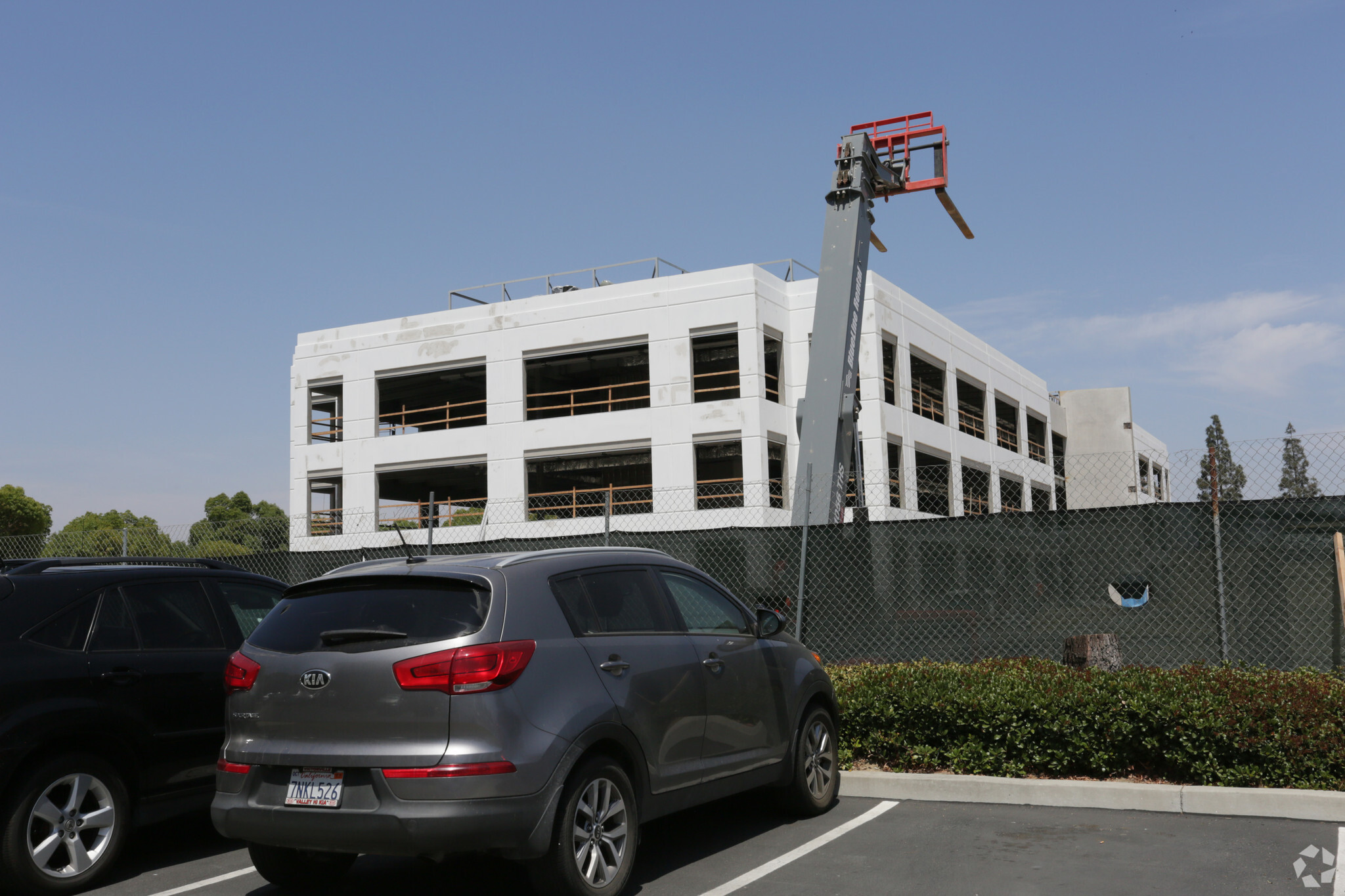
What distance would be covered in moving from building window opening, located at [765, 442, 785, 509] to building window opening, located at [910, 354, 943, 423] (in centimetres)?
610

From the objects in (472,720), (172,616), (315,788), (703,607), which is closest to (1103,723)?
(703,607)

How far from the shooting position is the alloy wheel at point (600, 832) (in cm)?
520

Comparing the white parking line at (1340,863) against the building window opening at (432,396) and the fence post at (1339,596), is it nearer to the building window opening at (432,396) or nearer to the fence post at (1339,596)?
the fence post at (1339,596)

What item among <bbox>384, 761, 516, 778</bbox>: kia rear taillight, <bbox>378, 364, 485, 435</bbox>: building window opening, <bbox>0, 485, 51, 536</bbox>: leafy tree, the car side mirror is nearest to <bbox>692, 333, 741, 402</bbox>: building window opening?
<bbox>378, 364, 485, 435</bbox>: building window opening

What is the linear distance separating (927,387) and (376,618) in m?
38.0

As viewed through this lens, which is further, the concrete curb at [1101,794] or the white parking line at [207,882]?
the concrete curb at [1101,794]

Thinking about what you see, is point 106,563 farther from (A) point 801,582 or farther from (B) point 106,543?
(B) point 106,543

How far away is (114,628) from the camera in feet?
20.8

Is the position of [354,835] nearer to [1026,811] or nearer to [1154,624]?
[1026,811]

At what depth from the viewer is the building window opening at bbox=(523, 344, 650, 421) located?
3497cm

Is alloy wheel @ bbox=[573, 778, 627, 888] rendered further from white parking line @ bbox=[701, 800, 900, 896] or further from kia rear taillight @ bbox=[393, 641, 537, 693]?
kia rear taillight @ bbox=[393, 641, 537, 693]

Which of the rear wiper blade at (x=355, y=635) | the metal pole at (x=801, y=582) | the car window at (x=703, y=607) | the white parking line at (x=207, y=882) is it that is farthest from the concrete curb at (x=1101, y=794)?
the rear wiper blade at (x=355, y=635)

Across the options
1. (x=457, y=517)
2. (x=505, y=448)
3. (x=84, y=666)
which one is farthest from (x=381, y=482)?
(x=84, y=666)

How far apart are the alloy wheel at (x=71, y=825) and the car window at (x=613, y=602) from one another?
279 cm
